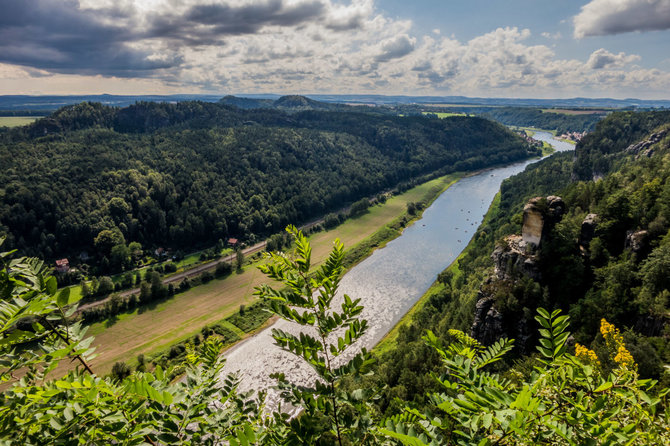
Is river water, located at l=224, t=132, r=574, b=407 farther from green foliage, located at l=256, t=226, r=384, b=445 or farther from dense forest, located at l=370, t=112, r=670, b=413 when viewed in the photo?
green foliage, located at l=256, t=226, r=384, b=445

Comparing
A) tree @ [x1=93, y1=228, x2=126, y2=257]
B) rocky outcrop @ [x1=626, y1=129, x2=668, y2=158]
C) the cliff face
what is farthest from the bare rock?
tree @ [x1=93, y1=228, x2=126, y2=257]

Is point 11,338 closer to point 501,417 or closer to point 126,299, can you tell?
point 501,417

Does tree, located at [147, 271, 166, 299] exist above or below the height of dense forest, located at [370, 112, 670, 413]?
below

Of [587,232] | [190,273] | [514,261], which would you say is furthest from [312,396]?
[190,273]

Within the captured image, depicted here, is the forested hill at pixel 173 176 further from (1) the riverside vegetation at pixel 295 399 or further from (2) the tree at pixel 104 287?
(1) the riverside vegetation at pixel 295 399

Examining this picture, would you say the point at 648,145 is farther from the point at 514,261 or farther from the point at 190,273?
the point at 190,273

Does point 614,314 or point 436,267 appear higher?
point 614,314

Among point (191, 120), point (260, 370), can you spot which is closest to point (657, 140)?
point (260, 370)

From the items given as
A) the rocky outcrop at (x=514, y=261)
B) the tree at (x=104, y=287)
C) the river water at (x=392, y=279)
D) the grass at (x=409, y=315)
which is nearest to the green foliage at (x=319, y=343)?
the river water at (x=392, y=279)
